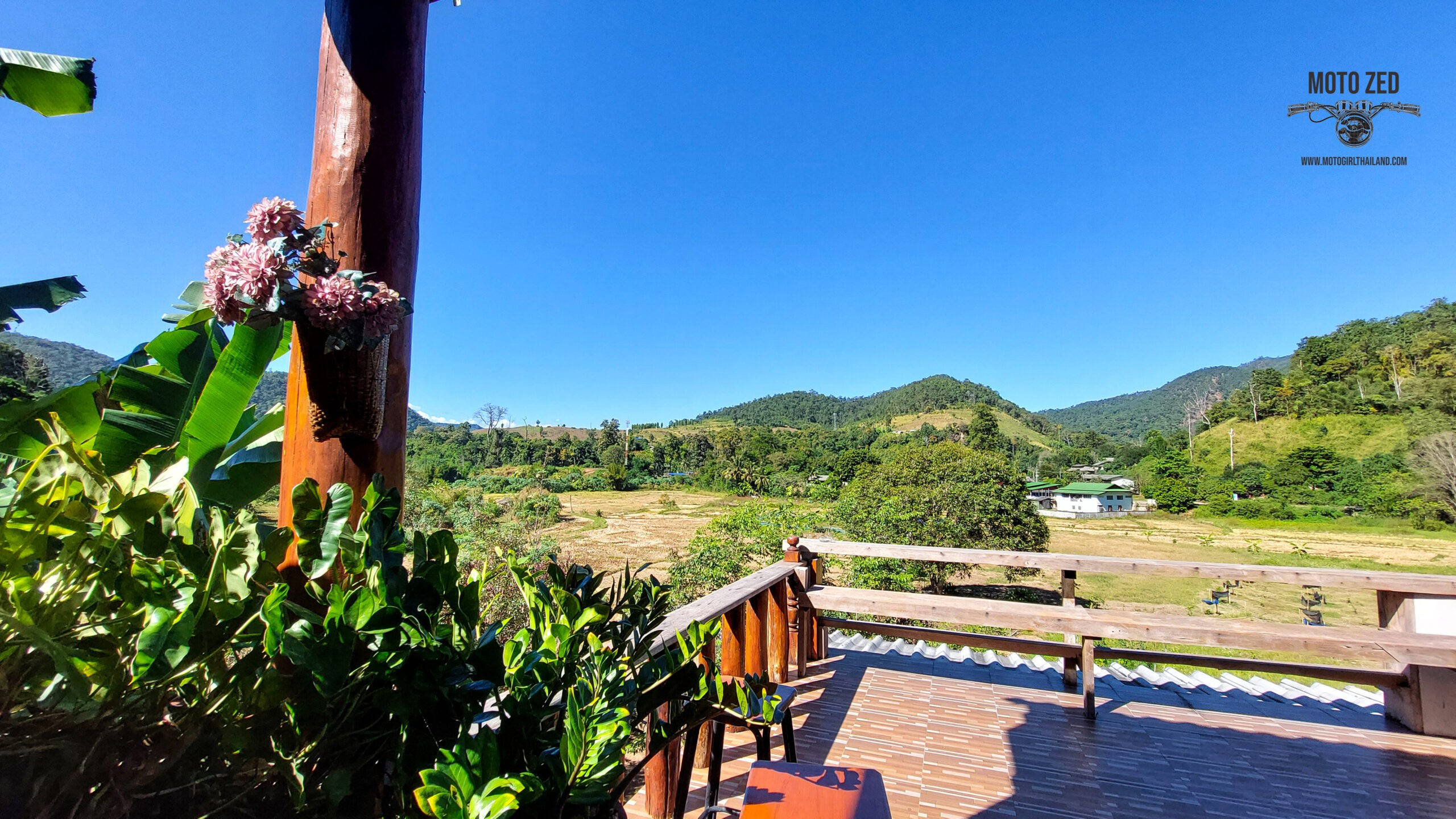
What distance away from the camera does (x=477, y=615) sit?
0.64m

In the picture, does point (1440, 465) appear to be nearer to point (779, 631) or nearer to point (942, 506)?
point (942, 506)

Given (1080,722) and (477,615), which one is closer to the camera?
(477,615)

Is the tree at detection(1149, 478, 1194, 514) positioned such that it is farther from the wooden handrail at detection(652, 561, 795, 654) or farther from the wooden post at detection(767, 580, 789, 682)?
the wooden handrail at detection(652, 561, 795, 654)

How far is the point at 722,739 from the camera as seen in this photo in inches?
42.8

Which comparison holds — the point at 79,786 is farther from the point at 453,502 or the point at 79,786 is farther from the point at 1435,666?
the point at 453,502

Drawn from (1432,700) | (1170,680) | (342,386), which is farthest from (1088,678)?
(342,386)

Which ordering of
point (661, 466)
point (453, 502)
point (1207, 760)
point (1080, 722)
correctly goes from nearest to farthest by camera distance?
point (1207, 760)
point (1080, 722)
point (453, 502)
point (661, 466)

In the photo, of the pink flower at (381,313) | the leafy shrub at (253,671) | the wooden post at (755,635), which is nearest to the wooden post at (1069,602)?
the wooden post at (755,635)

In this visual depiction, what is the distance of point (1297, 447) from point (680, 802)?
49.2m

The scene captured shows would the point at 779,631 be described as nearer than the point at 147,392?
No

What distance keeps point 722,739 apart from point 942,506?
11110mm

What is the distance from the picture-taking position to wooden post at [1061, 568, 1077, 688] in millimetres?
3086

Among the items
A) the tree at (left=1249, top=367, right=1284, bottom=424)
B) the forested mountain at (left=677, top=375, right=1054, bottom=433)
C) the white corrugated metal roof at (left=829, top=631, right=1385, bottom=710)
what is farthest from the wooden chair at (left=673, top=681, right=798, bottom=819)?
the forested mountain at (left=677, top=375, right=1054, bottom=433)

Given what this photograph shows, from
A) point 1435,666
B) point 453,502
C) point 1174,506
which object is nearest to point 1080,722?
point 1435,666
